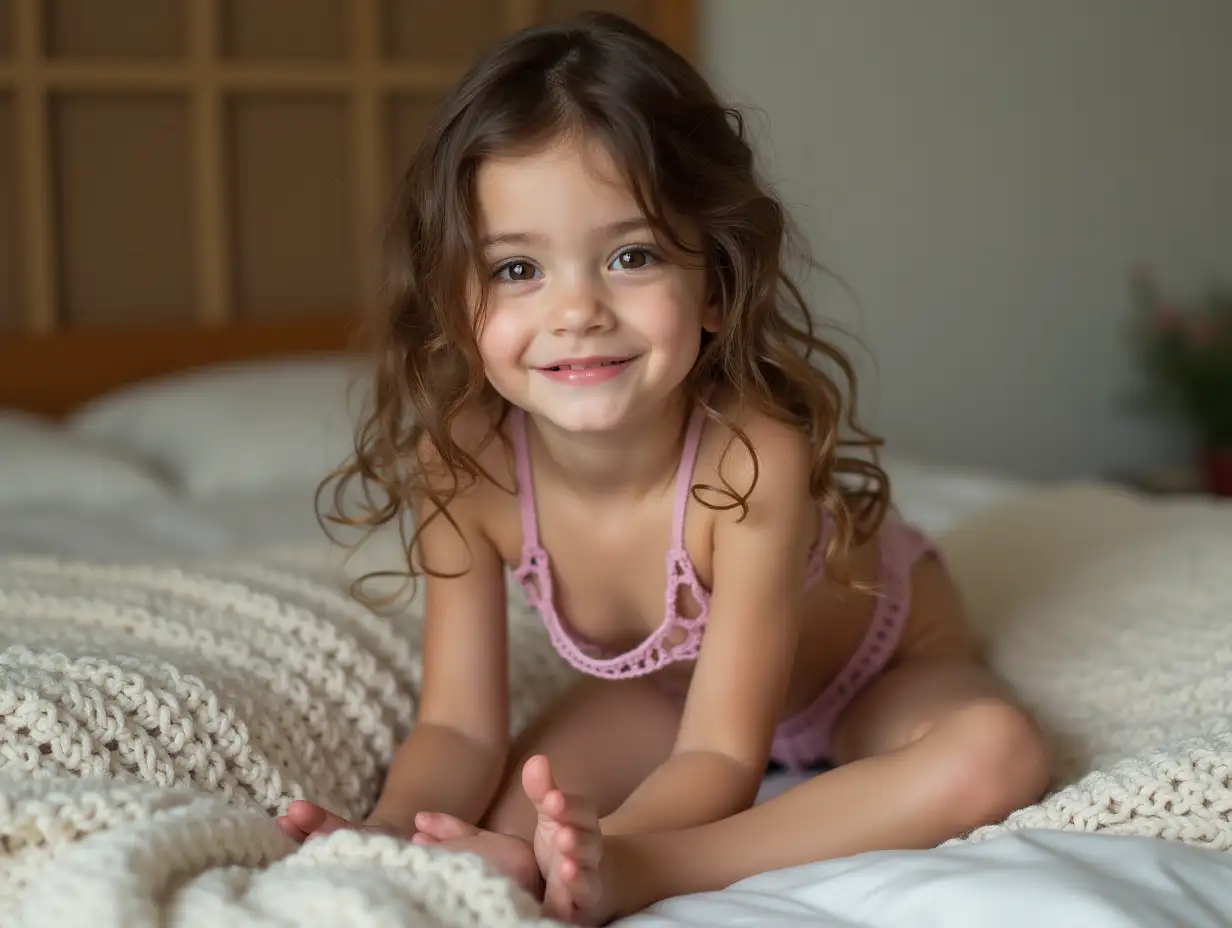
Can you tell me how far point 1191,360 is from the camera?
115 inches

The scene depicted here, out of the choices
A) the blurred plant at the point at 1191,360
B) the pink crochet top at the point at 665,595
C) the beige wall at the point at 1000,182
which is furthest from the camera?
the blurred plant at the point at 1191,360

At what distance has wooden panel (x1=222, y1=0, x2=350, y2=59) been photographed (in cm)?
239

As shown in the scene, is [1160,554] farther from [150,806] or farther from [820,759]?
[150,806]

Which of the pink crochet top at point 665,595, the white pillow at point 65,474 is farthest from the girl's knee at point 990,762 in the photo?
the white pillow at point 65,474

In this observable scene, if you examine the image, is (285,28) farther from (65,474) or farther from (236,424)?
(65,474)

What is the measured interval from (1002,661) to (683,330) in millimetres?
492

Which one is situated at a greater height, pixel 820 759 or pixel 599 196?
pixel 599 196

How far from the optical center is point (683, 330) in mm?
918

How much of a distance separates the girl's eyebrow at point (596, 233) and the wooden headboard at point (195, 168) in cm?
157

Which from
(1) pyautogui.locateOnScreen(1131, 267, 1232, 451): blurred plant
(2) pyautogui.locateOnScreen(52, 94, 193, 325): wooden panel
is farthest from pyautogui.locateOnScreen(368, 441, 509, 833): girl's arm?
(1) pyautogui.locateOnScreen(1131, 267, 1232, 451): blurred plant

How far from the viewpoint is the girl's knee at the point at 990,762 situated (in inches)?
33.2

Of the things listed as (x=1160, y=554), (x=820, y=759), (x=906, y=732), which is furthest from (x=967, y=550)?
(x=906, y=732)

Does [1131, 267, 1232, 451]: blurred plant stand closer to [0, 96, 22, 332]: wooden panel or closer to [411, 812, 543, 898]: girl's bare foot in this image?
[0, 96, 22, 332]: wooden panel

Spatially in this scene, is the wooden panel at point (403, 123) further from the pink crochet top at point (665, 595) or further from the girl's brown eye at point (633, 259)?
the girl's brown eye at point (633, 259)
